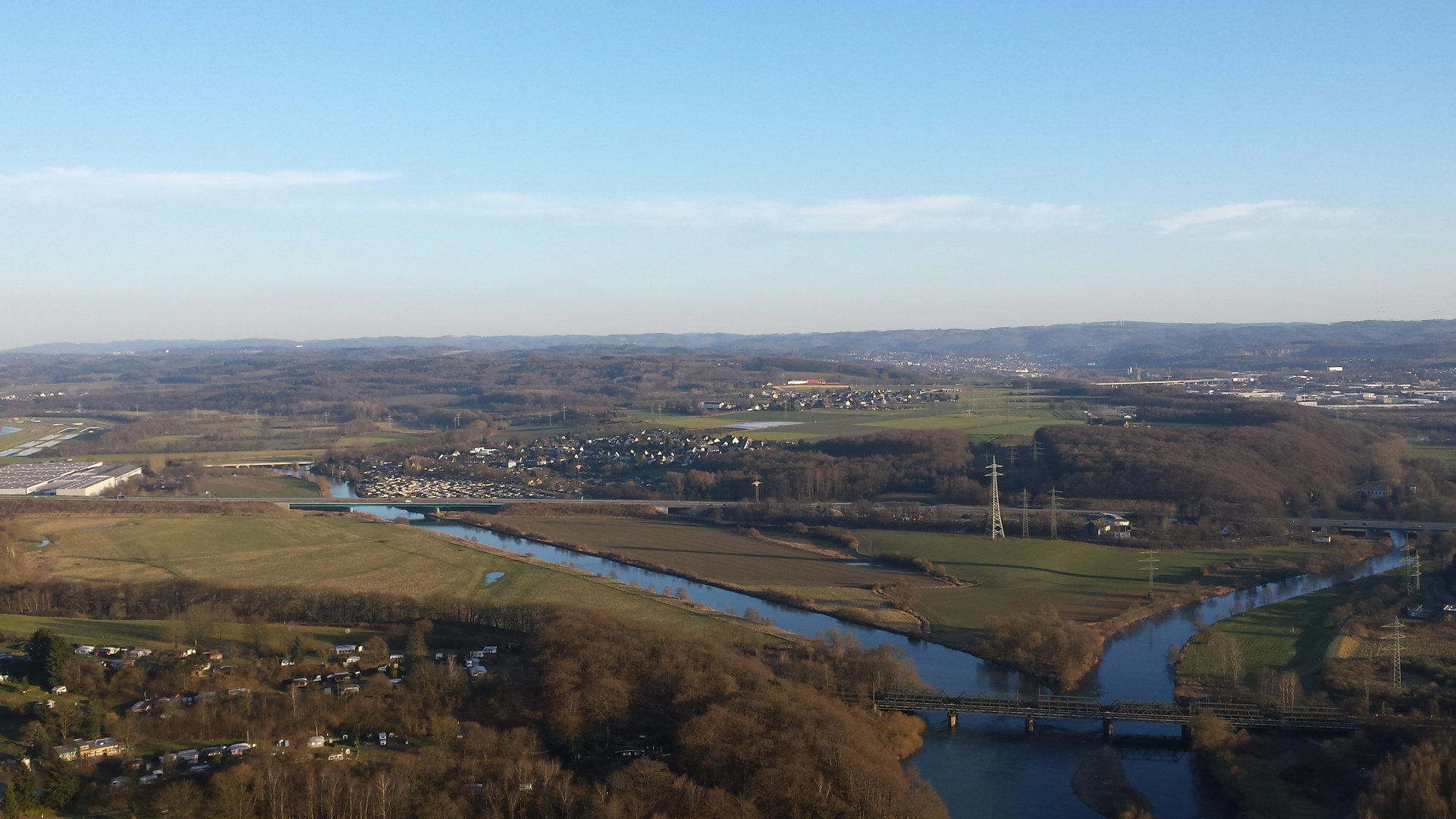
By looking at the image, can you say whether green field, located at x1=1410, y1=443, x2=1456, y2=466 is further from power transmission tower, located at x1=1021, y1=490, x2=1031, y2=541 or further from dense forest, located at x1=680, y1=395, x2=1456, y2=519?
power transmission tower, located at x1=1021, y1=490, x2=1031, y2=541

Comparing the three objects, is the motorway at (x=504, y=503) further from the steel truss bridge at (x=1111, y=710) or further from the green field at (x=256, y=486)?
the steel truss bridge at (x=1111, y=710)

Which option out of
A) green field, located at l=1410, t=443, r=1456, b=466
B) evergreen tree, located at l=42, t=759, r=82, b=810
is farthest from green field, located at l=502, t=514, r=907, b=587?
green field, located at l=1410, t=443, r=1456, b=466

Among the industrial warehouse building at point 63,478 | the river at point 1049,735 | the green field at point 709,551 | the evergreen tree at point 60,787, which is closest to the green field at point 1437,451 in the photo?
the river at point 1049,735

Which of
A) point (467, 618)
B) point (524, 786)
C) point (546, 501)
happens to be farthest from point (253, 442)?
point (524, 786)

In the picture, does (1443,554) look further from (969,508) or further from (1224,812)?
(1224,812)

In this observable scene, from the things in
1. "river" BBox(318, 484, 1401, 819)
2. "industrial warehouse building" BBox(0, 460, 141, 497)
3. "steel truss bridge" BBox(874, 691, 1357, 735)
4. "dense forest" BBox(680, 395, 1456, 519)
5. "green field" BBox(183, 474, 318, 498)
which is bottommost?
"river" BBox(318, 484, 1401, 819)

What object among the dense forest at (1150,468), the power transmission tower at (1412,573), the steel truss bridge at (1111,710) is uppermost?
the dense forest at (1150,468)

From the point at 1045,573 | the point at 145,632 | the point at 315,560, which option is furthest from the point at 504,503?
the point at 1045,573
